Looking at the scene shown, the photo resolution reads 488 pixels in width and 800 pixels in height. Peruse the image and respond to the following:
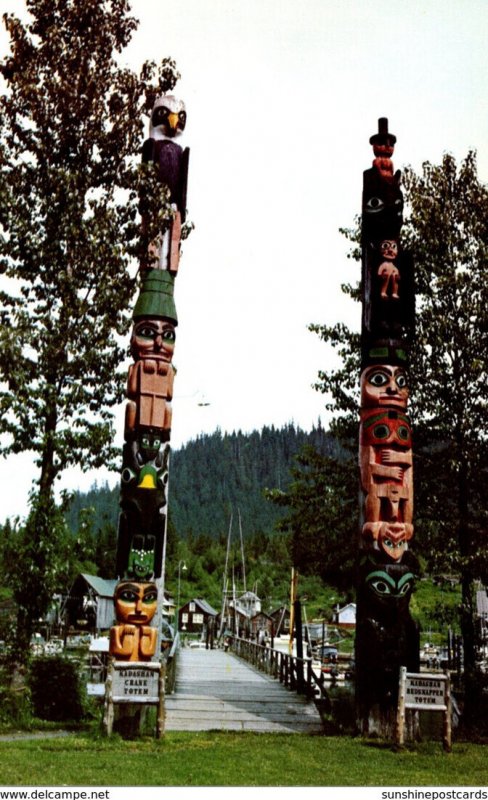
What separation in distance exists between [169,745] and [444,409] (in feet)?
30.3

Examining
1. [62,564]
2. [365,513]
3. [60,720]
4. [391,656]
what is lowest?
[60,720]

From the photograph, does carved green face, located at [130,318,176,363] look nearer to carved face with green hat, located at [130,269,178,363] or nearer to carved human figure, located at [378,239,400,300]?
carved face with green hat, located at [130,269,178,363]

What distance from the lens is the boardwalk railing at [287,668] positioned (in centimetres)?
1669

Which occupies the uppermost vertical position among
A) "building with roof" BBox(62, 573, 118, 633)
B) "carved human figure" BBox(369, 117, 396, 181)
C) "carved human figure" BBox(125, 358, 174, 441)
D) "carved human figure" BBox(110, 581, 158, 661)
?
"carved human figure" BBox(369, 117, 396, 181)

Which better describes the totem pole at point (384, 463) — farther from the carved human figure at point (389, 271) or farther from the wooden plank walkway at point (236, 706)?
the wooden plank walkway at point (236, 706)

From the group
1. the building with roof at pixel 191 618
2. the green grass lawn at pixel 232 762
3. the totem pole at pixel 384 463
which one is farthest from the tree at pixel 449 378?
the building with roof at pixel 191 618

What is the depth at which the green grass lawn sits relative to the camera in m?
8.71

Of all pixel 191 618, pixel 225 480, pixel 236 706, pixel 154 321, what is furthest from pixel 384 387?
pixel 225 480

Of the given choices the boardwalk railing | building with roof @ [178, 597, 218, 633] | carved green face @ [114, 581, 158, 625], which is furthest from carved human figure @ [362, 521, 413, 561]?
building with roof @ [178, 597, 218, 633]

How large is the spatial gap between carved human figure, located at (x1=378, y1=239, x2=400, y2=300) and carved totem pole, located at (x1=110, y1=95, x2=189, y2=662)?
3876mm

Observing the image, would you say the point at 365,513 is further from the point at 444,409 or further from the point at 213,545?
the point at 213,545

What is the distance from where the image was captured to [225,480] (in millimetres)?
151000

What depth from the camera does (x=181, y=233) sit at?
16.4 metres

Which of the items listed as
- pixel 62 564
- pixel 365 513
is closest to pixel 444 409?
pixel 365 513
